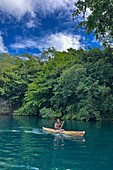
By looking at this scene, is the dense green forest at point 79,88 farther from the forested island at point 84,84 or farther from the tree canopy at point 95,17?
the tree canopy at point 95,17

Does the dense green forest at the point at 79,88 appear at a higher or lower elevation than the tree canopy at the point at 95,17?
lower

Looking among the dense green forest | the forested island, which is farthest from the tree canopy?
the dense green forest

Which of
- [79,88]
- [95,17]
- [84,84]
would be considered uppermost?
[95,17]

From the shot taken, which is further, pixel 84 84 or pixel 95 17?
pixel 84 84

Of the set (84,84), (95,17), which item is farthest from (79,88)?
(95,17)

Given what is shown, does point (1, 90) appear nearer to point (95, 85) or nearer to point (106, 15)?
point (95, 85)

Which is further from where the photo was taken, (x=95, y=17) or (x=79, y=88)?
(x=79, y=88)

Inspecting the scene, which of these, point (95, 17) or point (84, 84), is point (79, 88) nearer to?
point (84, 84)

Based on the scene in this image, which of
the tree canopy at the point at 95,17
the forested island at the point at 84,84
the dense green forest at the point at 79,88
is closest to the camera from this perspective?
the tree canopy at the point at 95,17

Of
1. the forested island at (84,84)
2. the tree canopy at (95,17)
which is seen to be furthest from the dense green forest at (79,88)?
the tree canopy at (95,17)

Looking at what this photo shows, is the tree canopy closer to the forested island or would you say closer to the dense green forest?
the forested island

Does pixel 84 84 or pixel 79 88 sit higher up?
pixel 84 84

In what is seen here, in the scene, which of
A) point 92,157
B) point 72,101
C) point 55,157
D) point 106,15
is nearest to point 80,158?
point 92,157

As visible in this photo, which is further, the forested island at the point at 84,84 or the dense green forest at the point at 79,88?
the dense green forest at the point at 79,88
